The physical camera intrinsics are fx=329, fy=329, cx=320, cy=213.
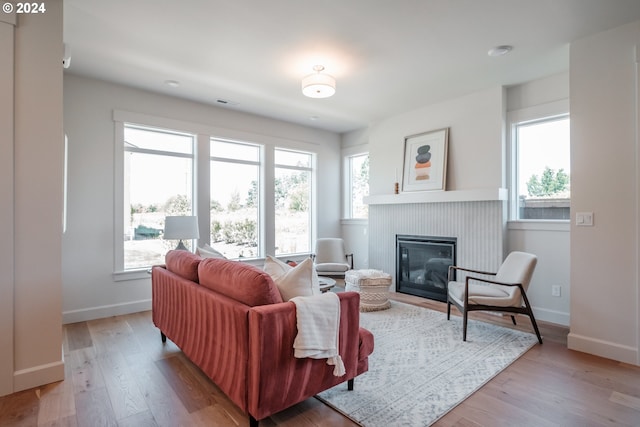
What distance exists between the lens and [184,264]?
8.64 feet

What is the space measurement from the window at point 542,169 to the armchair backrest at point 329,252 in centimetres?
251

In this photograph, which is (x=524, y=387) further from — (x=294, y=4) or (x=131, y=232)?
(x=131, y=232)

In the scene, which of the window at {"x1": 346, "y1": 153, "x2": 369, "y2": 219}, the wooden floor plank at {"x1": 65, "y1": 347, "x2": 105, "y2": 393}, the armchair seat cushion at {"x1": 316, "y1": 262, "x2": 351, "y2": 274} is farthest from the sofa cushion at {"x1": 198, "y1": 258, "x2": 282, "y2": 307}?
the window at {"x1": 346, "y1": 153, "x2": 369, "y2": 219}

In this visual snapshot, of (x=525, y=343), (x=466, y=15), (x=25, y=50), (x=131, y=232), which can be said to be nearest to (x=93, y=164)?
(x=131, y=232)

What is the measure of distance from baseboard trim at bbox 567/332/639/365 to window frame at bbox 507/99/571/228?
1323 millimetres

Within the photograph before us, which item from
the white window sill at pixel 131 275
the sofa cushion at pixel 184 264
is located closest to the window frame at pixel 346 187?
the white window sill at pixel 131 275

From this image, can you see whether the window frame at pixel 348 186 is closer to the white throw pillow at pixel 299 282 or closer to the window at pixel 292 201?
the window at pixel 292 201

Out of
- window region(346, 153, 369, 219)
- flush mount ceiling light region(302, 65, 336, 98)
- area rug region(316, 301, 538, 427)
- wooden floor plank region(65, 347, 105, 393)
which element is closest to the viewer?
area rug region(316, 301, 538, 427)

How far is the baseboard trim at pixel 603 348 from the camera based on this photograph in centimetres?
266

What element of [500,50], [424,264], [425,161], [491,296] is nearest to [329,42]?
[500,50]

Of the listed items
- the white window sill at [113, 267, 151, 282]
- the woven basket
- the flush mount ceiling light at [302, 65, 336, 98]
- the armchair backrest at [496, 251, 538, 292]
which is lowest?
the woven basket

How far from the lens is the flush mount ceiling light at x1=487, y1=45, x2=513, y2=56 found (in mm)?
3090

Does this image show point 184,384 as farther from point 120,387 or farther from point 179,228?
point 179,228

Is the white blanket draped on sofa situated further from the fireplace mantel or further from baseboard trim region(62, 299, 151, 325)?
baseboard trim region(62, 299, 151, 325)
